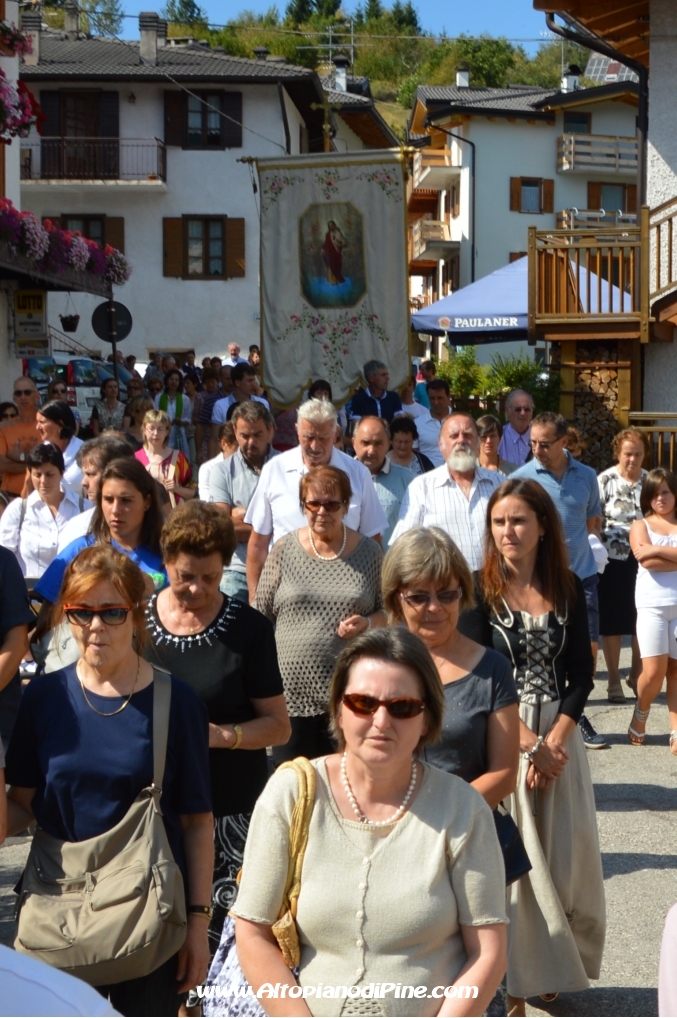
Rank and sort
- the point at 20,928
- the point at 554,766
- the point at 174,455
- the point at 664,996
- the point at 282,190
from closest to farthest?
1. the point at 664,996
2. the point at 20,928
3. the point at 554,766
4. the point at 174,455
5. the point at 282,190

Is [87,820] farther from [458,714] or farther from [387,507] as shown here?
[387,507]

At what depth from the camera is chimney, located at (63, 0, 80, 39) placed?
4525 centimetres

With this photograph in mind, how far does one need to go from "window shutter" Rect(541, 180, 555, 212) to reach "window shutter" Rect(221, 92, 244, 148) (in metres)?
16.6

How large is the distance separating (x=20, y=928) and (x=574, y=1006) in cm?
235

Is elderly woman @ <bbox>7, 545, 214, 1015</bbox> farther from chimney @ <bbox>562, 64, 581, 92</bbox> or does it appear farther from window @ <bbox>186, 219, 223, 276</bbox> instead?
chimney @ <bbox>562, 64, 581, 92</bbox>

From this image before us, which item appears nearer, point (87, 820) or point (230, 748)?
point (87, 820)

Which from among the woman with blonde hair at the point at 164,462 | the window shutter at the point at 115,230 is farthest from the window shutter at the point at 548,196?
the woman with blonde hair at the point at 164,462

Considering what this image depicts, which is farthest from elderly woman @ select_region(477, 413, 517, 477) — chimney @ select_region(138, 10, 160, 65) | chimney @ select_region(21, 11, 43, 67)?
chimney @ select_region(138, 10, 160, 65)

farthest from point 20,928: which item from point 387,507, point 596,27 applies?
point 596,27

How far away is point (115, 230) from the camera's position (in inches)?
1588

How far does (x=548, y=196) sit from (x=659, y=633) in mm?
46376

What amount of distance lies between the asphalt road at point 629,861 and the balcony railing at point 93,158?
32725 mm

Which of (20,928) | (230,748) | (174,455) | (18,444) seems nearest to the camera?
(20,928)

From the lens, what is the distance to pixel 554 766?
491 cm
